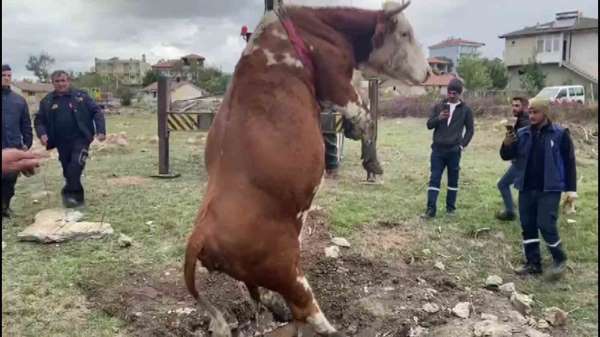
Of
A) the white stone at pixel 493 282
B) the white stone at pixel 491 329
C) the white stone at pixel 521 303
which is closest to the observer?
the white stone at pixel 491 329

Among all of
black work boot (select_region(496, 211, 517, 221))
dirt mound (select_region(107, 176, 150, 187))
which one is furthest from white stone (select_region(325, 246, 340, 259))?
dirt mound (select_region(107, 176, 150, 187))

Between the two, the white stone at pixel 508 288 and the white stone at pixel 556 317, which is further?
the white stone at pixel 508 288

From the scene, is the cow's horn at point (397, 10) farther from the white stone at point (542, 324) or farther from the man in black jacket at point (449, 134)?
the man in black jacket at point (449, 134)

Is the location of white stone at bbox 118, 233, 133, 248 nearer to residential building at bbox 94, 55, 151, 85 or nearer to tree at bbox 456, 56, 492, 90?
tree at bbox 456, 56, 492, 90

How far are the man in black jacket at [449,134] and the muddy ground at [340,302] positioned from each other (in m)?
2.23

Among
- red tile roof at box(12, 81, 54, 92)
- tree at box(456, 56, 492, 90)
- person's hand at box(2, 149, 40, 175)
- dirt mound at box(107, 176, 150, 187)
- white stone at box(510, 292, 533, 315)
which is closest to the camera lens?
person's hand at box(2, 149, 40, 175)

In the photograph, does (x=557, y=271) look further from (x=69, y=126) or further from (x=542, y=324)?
(x=69, y=126)

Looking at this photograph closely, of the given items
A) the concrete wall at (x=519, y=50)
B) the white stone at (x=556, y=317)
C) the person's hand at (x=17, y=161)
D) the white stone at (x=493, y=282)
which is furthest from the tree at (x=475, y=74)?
the person's hand at (x=17, y=161)

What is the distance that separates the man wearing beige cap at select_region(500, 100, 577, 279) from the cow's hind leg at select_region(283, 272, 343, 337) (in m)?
3.36

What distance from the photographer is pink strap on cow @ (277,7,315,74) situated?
11.0 ft

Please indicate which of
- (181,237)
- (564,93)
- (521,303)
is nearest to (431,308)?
(521,303)

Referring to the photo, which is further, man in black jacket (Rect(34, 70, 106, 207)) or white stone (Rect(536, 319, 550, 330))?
man in black jacket (Rect(34, 70, 106, 207))

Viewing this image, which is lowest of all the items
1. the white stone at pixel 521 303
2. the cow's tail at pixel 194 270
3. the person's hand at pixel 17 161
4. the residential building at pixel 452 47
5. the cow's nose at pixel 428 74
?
the white stone at pixel 521 303

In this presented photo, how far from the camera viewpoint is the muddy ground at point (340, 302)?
4.56 meters
